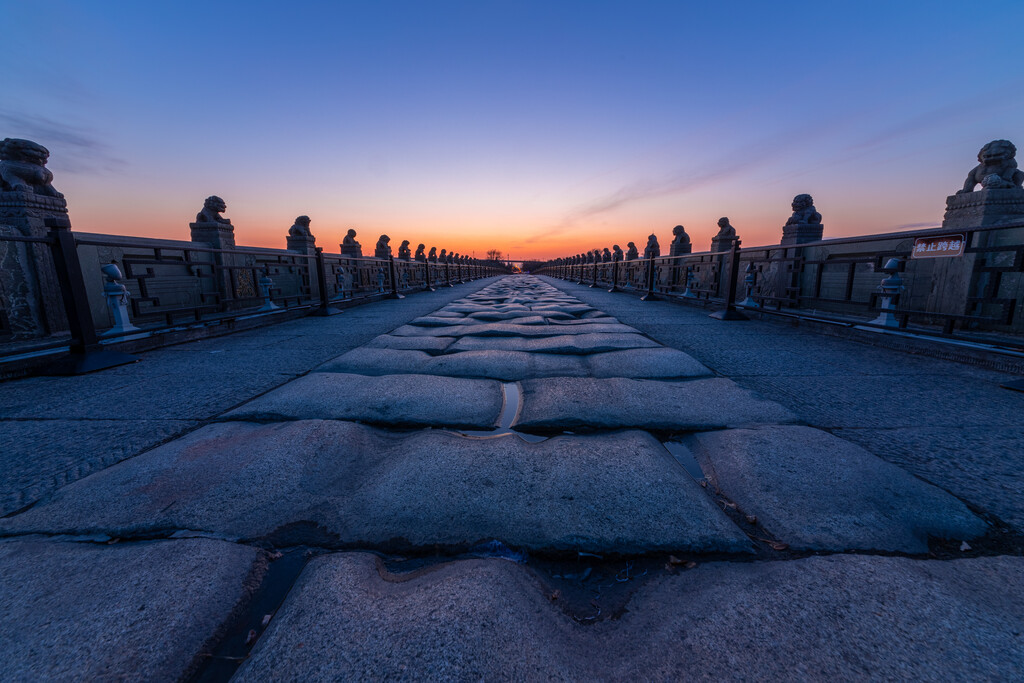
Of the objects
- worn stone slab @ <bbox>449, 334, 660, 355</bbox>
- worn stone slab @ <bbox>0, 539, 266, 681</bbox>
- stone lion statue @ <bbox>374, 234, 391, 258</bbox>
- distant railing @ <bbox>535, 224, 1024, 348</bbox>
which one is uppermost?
stone lion statue @ <bbox>374, 234, 391, 258</bbox>

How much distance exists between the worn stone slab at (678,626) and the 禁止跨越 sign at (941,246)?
10.8 ft

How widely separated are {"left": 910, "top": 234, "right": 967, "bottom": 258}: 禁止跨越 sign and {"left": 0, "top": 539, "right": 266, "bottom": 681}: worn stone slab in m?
4.67

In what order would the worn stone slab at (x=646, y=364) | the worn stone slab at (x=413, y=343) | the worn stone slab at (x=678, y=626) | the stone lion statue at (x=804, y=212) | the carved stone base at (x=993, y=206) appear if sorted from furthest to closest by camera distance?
1. the stone lion statue at (x=804, y=212)
2. the carved stone base at (x=993, y=206)
3. the worn stone slab at (x=413, y=343)
4. the worn stone slab at (x=646, y=364)
5. the worn stone slab at (x=678, y=626)

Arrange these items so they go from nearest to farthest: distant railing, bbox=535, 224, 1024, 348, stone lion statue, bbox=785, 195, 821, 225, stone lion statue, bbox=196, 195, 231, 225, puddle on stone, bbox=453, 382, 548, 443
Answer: puddle on stone, bbox=453, 382, 548, 443 → distant railing, bbox=535, 224, 1024, 348 → stone lion statue, bbox=785, 195, 821, 225 → stone lion statue, bbox=196, 195, 231, 225

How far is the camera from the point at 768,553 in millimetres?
1000

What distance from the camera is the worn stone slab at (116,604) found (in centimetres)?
69

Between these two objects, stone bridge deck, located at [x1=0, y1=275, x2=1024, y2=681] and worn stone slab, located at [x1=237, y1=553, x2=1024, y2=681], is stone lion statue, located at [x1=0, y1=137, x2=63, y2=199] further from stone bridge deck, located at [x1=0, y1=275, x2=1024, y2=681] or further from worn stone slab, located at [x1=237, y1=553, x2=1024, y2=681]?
worn stone slab, located at [x1=237, y1=553, x2=1024, y2=681]

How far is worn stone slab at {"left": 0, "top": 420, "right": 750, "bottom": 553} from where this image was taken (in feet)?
3.53

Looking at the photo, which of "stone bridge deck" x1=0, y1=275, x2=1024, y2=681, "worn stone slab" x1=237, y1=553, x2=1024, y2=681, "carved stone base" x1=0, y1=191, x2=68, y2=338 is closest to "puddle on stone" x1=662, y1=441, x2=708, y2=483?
"stone bridge deck" x1=0, y1=275, x2=1024, y2=681

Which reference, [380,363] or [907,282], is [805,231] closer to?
[907,282]

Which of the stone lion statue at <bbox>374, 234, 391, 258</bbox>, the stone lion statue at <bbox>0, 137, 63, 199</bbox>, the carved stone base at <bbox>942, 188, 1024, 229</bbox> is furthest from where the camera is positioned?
the stone lion statue at <bbox>374, 234, 391, 258</bbox>

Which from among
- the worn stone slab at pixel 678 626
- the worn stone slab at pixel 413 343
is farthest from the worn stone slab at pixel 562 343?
the worn stone slab at pixel 678 626

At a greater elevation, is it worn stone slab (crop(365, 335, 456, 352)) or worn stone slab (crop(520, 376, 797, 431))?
worn stone slab (crop(365, 335, 456, 352))

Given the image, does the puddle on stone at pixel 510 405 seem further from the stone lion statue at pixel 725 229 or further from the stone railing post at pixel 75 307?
the stone lion statue at pixel 725 229
